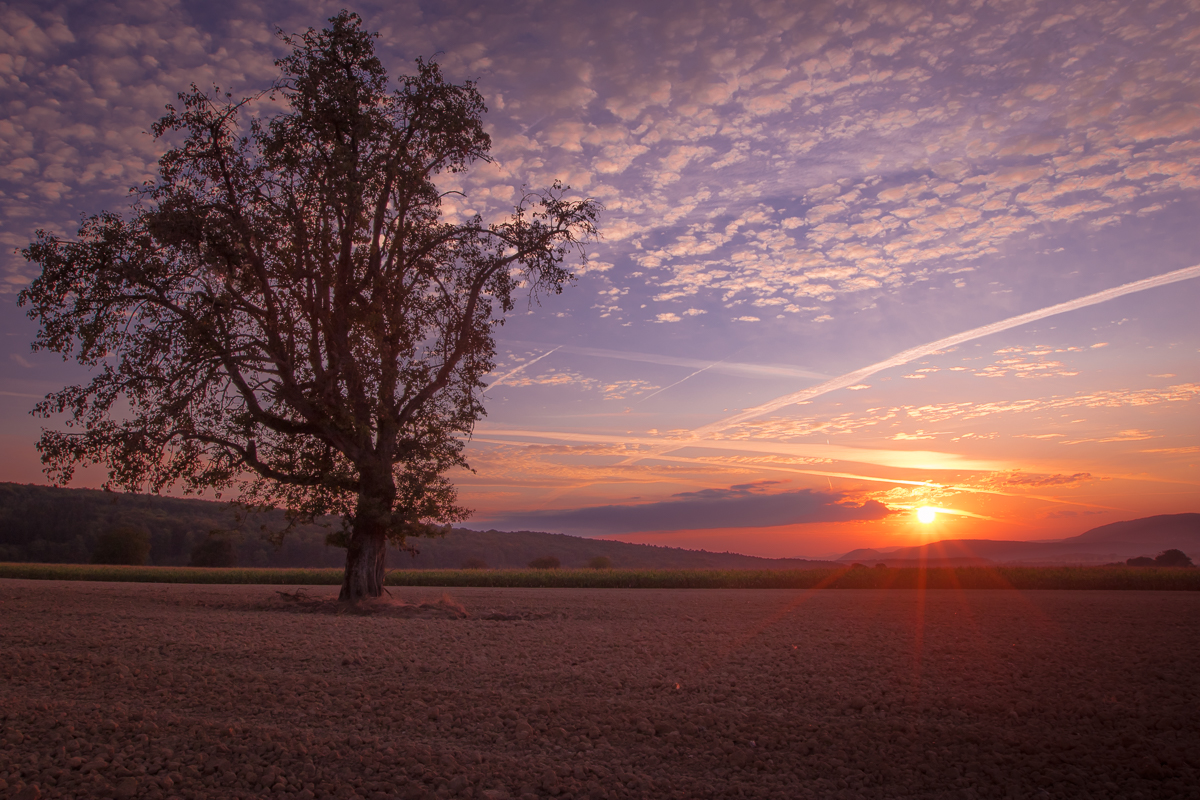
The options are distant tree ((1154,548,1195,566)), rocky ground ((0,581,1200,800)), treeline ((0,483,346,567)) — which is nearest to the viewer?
rocky ground ((0,581,1200,800))

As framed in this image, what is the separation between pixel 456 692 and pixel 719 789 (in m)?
3.56

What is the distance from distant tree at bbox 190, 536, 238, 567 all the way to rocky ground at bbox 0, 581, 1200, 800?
172 ft

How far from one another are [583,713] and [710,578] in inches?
1129

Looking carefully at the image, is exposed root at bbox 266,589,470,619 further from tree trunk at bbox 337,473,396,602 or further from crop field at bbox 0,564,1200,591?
crop field at bbox 0,564,1200,591

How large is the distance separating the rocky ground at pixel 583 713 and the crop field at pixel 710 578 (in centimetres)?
2096

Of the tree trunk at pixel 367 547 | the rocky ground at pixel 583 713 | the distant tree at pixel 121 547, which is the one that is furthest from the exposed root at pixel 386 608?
the distant tree at pixel 121 547

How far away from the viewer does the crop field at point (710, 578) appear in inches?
1220

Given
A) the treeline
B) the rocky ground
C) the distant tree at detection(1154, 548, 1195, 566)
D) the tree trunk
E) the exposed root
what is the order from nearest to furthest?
the rocky ground → the exposed root → the tree trunk → the distant tree at detection(1154, 548, 1195, 566) → the treeline

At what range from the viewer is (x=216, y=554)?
194ft

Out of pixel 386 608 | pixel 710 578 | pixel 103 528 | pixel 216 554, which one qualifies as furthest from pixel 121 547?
pixel 386 608

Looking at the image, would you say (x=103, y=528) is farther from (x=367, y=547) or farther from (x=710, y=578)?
(x=367, y=547)

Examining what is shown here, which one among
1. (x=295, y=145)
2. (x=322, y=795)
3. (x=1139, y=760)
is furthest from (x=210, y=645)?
(x=295, y=145)

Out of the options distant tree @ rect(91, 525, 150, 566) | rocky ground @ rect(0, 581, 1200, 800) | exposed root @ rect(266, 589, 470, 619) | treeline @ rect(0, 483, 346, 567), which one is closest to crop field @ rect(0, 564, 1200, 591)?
exposed root @ rect(266, 589, 470, 619)

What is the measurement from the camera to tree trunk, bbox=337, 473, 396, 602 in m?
17.0
